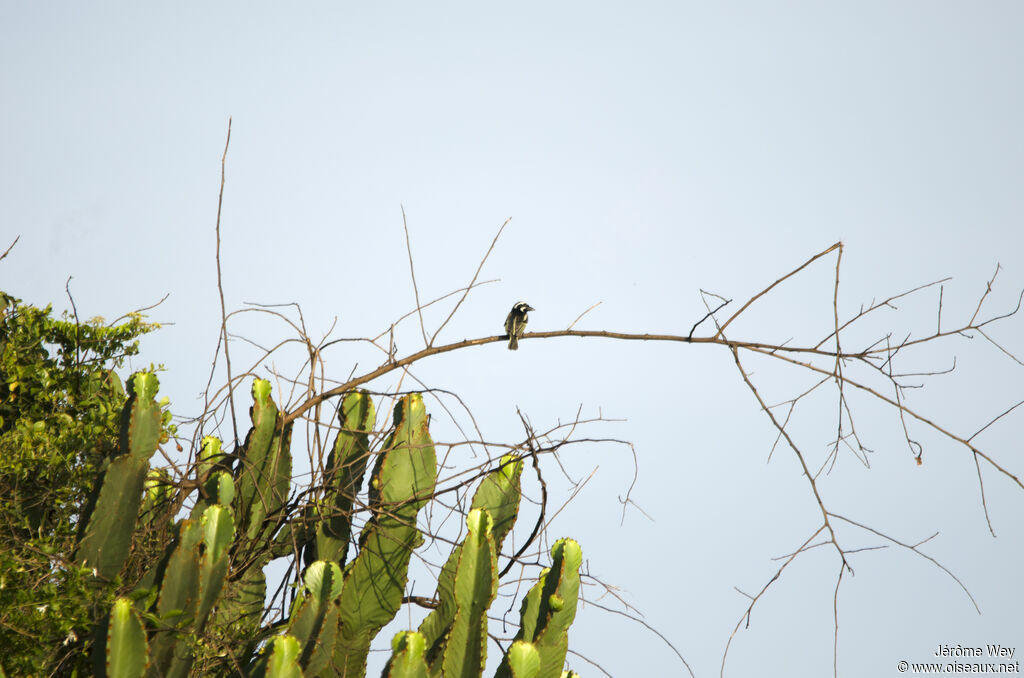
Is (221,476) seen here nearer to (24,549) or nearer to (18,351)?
(24,549)

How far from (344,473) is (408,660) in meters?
1.04

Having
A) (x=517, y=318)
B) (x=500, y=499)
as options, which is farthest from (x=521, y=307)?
(x=500, y=499)

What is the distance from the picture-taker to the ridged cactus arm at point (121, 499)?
3377mm

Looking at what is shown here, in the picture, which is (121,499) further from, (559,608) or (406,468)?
(559,608)

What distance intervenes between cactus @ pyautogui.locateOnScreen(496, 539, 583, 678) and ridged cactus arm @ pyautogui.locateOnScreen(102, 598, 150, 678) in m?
1.40

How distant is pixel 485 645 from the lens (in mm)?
3506

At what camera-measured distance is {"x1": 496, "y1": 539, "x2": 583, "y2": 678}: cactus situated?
3598mm

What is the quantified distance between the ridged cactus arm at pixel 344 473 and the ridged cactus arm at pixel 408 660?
0.79m

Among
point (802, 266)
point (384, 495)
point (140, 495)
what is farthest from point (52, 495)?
point (802, 266)

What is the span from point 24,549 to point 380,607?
1428 mm

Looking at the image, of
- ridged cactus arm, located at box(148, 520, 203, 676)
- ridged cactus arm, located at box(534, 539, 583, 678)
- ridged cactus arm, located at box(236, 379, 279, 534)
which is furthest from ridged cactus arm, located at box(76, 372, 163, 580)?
ridged cactus arm, located at box(534, 539, 583, 678)

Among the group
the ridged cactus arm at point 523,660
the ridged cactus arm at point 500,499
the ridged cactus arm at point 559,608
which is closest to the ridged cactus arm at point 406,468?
the ridged cactus arm at point 500,499

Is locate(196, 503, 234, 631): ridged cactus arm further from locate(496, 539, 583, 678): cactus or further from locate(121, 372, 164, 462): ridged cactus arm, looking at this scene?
locate(496, 539, 583, 678): cactus

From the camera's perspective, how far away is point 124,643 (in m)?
2.92
